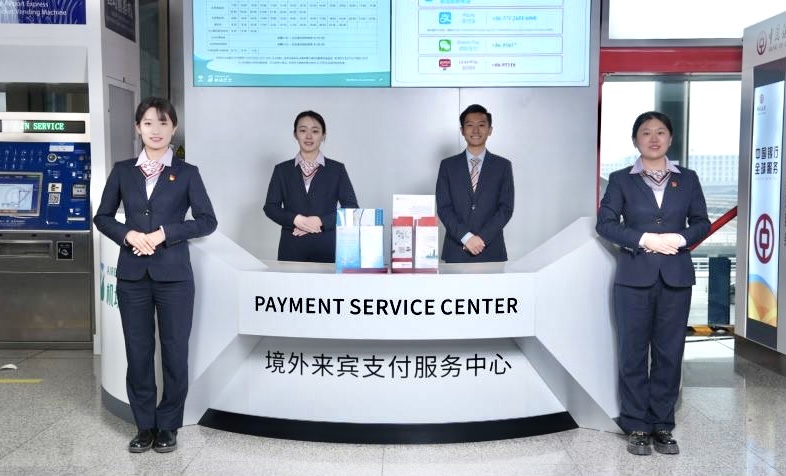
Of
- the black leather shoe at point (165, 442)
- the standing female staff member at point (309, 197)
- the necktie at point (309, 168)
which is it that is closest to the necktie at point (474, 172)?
the standing female staff member at point (309, 197)

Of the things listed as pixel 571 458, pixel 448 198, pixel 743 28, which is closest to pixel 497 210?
pixel 448 198

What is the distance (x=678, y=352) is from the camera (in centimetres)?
351

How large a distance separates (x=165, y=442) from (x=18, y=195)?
118 inches

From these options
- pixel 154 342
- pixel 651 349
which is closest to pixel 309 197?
pixel 154 342

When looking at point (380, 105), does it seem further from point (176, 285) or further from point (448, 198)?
point (176, 285)

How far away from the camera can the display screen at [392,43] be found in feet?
17.7

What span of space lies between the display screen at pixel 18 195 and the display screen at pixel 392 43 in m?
1.42

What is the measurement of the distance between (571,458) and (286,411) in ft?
4.21

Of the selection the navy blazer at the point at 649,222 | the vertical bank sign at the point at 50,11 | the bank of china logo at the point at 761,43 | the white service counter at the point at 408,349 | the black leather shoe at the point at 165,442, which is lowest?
the black leather shoe at the point at 165,442

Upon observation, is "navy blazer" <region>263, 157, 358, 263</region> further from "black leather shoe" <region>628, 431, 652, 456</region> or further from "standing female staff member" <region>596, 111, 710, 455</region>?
"black leather shoe" <region>628, 431, 652, 456</region>

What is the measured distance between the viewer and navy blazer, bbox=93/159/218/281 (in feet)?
11.0

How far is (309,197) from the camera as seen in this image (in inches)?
182

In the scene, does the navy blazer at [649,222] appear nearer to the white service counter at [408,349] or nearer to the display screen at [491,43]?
the white service counter at [408,349]

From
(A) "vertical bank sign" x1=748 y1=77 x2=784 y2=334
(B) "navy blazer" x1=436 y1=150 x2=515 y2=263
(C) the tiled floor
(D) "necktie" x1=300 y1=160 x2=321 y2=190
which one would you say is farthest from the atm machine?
(A) "vertical bank sign" x1=748 y1=77 x2=784 y2=334
